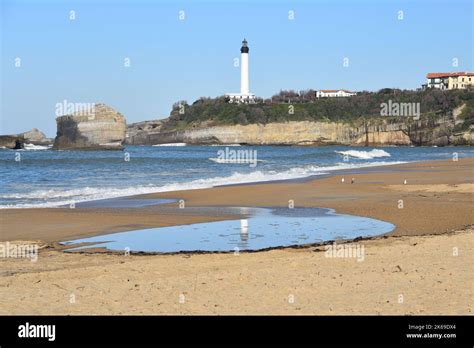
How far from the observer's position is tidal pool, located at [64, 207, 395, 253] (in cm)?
1244

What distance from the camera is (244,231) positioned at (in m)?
14.2

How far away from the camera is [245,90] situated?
15612 cm

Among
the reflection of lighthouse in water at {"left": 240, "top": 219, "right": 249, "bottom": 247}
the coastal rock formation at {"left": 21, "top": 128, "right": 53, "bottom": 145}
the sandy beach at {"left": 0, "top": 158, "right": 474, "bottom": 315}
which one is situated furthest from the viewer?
the coastal rock formation at {"left": 21, "top": 128, "right": 53, "bottom": 145}

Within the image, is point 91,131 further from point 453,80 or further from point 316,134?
point 453,80

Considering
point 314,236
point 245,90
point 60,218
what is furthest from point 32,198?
point 245,90

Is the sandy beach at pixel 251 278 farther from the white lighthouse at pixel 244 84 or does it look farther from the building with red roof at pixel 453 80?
the building with red roof at pixel 453 80

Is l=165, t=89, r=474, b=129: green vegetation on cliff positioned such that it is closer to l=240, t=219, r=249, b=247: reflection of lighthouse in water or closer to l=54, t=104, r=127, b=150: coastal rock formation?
l=54, t=104, r=127, b=150: coastal rock formation

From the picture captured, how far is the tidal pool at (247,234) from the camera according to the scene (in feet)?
40.8

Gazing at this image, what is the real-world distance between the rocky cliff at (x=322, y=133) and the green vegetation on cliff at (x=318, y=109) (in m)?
1.96

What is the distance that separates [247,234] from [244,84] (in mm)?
140490

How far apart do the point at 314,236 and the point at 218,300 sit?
5.98 meters
